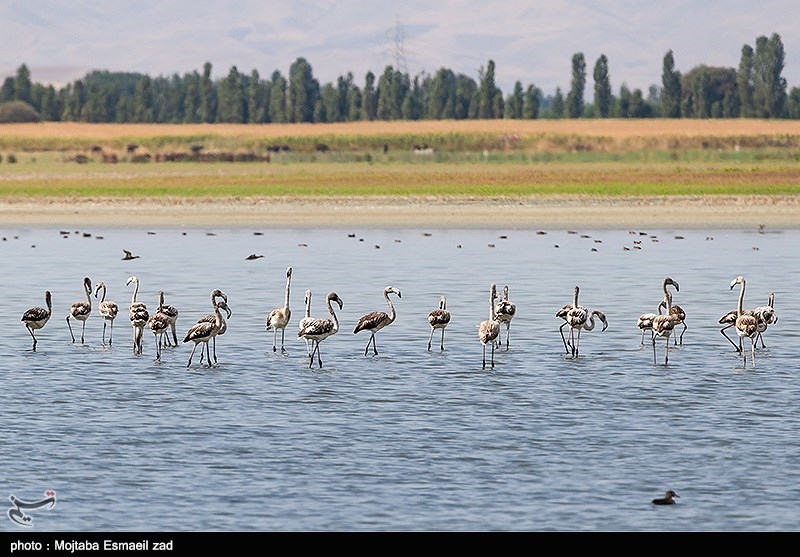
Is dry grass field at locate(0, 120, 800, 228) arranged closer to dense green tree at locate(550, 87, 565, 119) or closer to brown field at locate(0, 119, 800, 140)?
brown field at locate(0, 119, 800, 140)

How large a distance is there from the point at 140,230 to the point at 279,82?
103m

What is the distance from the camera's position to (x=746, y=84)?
156 meters

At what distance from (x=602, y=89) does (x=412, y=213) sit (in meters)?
98.7

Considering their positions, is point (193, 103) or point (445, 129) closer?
point (445, 129)

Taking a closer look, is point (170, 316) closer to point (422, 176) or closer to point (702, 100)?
point (422, 176)

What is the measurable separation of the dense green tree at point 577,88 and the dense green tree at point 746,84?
16119 millimetres

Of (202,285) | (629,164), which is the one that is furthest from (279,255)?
(629,164)

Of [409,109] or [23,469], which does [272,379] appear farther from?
[409,109]

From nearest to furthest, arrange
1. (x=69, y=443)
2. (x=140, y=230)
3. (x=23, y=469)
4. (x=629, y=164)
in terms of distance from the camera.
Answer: (x=23, y=469), (x=69, y=443), (x=140, y=230), (x=629, y=164)

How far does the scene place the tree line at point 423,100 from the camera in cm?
14950

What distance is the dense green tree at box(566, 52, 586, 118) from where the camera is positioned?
498ft

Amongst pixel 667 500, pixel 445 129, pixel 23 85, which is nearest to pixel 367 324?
pixel 667 500

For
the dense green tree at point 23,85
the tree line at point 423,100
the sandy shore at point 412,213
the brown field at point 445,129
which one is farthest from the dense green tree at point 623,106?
the sandy shore at point 412,213

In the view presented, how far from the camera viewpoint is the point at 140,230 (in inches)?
2108
